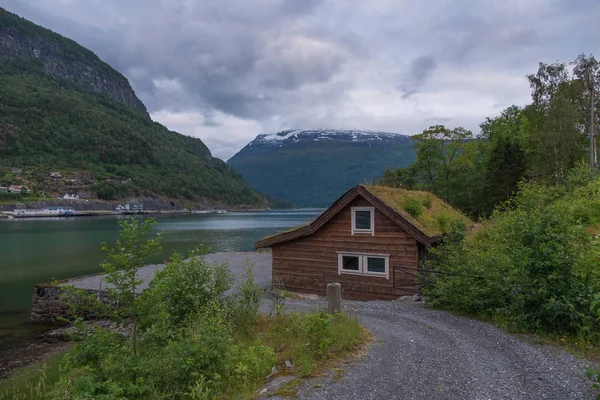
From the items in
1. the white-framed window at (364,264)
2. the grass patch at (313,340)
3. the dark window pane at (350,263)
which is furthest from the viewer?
the dark window pane at (350,263)

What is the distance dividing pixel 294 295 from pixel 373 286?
170 inches

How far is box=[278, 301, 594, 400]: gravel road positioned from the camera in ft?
25.5

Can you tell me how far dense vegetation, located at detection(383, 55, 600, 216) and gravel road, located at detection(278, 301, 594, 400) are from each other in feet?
71.1

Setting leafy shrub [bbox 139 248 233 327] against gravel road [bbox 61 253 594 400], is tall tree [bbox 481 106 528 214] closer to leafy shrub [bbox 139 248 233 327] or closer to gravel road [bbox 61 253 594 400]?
gravel road [bbox 61 253 594 400]

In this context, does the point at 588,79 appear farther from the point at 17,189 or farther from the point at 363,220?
the point at 17,189

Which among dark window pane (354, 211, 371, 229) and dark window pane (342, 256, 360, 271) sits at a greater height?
dark window pane (354, 211, 371, 229)

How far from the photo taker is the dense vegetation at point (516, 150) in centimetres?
3991

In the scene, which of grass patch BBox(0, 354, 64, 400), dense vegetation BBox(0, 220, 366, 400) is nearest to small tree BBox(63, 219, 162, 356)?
dense vegetation BBox(0, 220, 366, 400)

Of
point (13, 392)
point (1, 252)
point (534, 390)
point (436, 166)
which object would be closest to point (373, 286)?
point (534, 390)

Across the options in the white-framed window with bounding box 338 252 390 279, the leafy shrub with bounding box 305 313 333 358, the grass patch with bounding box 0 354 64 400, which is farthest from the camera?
the white-framed window with bounding box 338 252 390 279

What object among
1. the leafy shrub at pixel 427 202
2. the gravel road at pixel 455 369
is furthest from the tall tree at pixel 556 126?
the gravel road at pixel 455 369

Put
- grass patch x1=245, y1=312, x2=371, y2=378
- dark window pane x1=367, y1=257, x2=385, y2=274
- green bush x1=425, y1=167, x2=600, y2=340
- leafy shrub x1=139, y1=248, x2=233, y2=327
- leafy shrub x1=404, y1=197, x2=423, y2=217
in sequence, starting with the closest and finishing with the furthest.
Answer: grass patch x1=245, y1=312, x2=371, y2=378
green bush x1=425, y1=167, x2=600, y2=340
leafy shrub x1=139, y1=248, x2=233, y2=327
dark window pane x1=367, y1=257, x2=385, y2=274
leafy shrub x1=404, y1=197, x2=423, y2=217

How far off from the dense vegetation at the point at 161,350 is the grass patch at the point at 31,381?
537cm

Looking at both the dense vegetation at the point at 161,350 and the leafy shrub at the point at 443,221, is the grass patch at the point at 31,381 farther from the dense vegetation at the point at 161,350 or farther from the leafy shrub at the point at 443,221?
the leafy shrub at the point at 443,221
